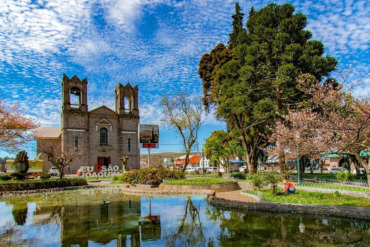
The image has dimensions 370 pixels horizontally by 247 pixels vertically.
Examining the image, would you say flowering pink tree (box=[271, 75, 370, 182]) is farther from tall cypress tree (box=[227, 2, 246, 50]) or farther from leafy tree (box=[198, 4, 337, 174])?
tall cypress tree (box=[227, 2, 246, 50])

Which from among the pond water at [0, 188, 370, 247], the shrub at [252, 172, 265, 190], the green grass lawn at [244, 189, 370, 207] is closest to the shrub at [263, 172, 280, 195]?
the shrub at [252, 172, 265, 190]

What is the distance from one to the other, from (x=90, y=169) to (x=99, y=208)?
85.9ft

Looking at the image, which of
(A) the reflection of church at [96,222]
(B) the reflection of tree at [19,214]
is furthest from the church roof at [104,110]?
(A) the reflection of church at [96,222]

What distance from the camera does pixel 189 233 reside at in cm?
820

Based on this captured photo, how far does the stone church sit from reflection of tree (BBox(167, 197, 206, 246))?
30344mm

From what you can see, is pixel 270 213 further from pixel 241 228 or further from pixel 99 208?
pixel 99 208

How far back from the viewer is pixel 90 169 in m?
37.2

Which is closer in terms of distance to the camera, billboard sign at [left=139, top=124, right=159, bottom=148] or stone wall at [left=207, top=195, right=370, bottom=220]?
stone wall at [left=207, top=195, right=370, bottom=220]

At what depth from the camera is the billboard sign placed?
30.8 meters

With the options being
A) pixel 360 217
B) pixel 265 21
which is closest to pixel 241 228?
pixel 360 217

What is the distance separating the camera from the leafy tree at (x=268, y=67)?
67.2 feet

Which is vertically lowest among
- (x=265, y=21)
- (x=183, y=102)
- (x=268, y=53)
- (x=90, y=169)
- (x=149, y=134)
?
(x=90, y=169)

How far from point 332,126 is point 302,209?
390cm

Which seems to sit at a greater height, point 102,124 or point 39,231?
point 102,124
